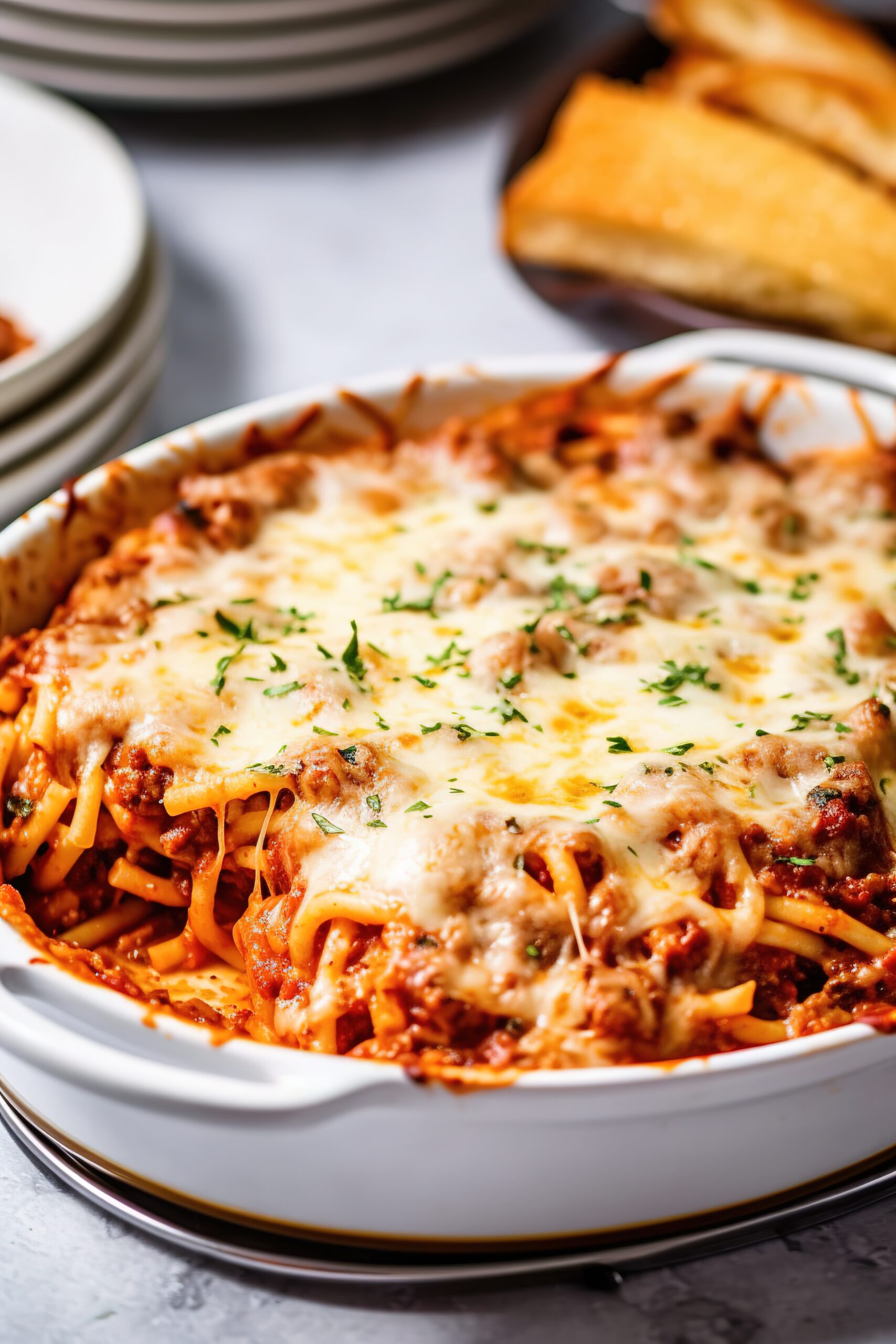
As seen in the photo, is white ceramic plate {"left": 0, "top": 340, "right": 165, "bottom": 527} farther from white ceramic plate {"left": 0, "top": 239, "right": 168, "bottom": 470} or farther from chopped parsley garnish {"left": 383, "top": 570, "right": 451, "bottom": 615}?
chopped parsley garnish {"left": 383, "top": 570, "right": 451, "bottom": 615}

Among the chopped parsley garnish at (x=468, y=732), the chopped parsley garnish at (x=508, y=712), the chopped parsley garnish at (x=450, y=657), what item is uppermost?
the chopped parsley garnish at (x=468, y=732)

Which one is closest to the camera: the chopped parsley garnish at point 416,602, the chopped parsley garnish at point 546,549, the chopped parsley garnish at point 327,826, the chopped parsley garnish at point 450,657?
the chopped parsley garnish at point 327,826

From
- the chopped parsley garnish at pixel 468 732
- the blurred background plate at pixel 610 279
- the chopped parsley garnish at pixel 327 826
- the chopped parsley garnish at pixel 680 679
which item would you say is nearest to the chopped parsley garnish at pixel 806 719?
the chopped parsley garnish at pixel 680 679

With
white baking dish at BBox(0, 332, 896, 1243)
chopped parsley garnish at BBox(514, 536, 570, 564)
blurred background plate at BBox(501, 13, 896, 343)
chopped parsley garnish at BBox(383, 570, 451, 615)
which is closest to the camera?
white baking dish at BBox(0, 332, 896, 1243)

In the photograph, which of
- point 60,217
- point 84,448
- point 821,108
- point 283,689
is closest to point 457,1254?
point 283,689

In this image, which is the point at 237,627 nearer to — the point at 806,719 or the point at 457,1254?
the point at 806,719

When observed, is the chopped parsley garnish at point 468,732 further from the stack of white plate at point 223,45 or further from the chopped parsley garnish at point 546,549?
the stack of white plate at point 223,45

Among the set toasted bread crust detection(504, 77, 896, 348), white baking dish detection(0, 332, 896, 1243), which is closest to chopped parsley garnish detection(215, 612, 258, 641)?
white baking dish detection(0, 332, 896, 1243)
